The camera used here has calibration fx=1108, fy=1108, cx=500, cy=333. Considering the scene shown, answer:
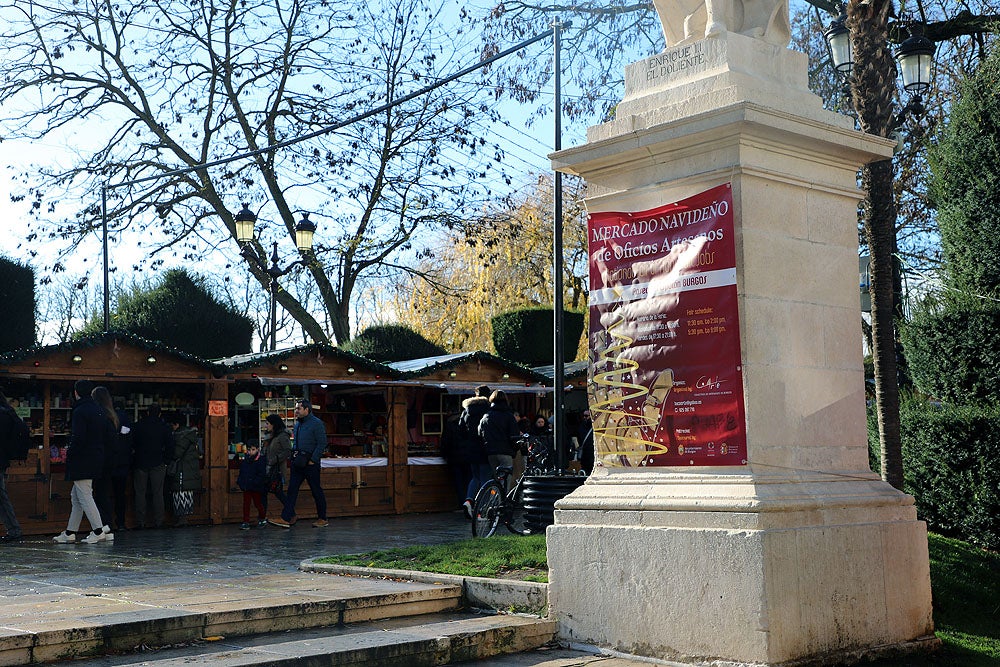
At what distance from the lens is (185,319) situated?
78.6 feet

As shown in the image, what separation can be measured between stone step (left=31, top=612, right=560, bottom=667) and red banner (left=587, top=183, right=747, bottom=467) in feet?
4.18

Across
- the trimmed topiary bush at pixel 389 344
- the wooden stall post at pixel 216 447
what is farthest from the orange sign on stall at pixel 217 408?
the trimmed topiary bush at pixel 389 344

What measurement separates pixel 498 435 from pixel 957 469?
572 cm

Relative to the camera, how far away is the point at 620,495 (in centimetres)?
701

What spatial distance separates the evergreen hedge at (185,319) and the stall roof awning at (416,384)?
21.2ft

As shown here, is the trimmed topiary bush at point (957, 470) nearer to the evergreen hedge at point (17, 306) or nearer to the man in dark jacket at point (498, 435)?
the man in dark jacket at point (498, 435)

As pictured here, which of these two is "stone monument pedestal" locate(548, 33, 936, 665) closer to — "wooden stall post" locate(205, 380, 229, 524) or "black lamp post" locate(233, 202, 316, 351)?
"wooden stall post" locate(205, 380, 229, 524)

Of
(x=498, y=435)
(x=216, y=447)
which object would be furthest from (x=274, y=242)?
(x=498, y=435)

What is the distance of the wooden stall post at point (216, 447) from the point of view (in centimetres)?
1702

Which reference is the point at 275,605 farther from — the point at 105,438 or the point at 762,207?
the point at 105,438

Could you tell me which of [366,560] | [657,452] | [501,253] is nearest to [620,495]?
[657,452]

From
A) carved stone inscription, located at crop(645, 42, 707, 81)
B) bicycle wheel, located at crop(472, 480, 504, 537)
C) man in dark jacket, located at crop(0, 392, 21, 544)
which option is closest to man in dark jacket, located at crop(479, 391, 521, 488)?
bicycle wheel, located at crop(472, 480, 504, 537)

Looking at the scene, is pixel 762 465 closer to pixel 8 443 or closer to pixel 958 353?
pixel 958 353

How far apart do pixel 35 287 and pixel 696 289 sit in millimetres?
18854
